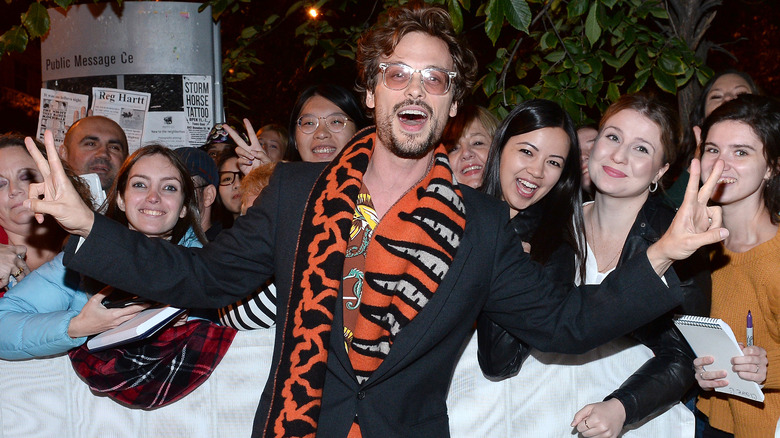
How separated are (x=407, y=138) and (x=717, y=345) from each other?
143cm

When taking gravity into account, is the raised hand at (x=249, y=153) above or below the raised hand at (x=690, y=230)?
above

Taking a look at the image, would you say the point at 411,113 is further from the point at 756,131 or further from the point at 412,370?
the point at 756,131

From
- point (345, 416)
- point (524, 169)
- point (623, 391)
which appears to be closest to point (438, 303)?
point (345, 416)

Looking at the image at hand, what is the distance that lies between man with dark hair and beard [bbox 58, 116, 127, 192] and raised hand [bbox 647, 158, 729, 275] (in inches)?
140

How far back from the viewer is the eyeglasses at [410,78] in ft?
8.85

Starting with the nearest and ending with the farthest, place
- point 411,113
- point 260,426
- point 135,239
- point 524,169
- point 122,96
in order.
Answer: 1. point 135,239
2. point 260,426
3. point 411,113
4. point 524,169
5. point 122,96

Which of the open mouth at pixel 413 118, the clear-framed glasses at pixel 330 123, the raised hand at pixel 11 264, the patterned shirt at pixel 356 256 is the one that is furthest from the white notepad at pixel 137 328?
the clear-framed glasses at pixel 330 123

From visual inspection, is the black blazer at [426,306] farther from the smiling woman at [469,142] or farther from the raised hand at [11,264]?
the smiling woman at [469,142]

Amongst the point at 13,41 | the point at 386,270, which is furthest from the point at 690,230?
the point at 13,41

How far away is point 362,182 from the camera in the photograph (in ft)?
9.10

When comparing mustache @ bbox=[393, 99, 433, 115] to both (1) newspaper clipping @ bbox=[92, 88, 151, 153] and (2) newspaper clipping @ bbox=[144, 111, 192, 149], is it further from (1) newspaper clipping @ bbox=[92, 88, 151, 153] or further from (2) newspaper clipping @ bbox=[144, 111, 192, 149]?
(1) newspaper clipping @ bbox=[92, 88, 151, 153]

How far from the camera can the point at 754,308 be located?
3107 millimetres

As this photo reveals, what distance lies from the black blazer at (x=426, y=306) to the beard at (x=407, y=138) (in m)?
0.27

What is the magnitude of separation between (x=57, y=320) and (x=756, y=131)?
305cm
